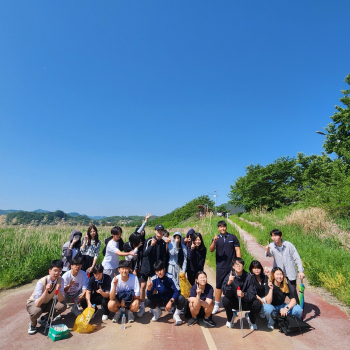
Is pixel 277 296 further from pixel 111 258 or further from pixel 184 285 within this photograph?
pixel 111 258

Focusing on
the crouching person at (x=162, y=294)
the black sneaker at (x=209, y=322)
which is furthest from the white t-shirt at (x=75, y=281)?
the black sneaker at (x=209, y=322)

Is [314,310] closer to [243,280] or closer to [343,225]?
[243,280]

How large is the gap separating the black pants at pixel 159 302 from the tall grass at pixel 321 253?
3.38m

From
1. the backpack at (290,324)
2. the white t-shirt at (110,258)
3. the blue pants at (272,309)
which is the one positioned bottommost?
the backpack at (290,324)

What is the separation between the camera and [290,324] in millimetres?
3475

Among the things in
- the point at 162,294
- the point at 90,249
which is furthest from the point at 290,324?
the point at 90,249

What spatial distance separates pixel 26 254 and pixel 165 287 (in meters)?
5.98

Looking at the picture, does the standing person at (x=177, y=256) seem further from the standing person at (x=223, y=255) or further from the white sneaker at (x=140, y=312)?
the white sneaker at (x=140, y=312)

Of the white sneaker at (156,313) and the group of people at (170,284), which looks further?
the white sneaker at (156,313)

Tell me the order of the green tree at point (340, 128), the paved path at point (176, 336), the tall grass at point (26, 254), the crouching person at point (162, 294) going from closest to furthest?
the paved path at point (176, 336) < the crouching person at point (162, 294) < the tall grass at point (26, 254) < the green tree at point (340, 128)

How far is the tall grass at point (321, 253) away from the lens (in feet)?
16.6

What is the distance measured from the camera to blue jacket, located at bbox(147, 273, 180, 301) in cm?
415

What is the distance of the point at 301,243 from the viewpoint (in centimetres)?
856

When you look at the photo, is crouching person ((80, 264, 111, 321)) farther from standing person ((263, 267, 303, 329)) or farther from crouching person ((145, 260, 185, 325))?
standing person ((263, 267, 303, 329))
